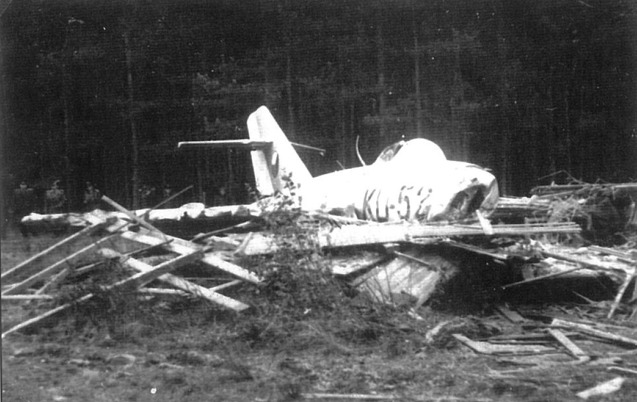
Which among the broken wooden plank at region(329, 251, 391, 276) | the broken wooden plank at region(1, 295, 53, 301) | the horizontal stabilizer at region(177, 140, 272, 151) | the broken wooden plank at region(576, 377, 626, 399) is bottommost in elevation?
the broken wooden plank at region(576, 377, 626, 399)

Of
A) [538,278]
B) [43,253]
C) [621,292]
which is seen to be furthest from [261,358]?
[621,292]

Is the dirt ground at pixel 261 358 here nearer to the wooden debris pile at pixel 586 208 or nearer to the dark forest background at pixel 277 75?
the dark forest background at pixel 277 75

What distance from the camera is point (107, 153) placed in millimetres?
6676

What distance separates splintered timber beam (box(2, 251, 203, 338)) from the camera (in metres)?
5.89

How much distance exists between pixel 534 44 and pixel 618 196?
2708mm

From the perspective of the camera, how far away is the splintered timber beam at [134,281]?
232 inches

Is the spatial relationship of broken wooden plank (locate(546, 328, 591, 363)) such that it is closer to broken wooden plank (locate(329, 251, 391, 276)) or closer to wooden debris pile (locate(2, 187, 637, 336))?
wooden debris pile (locate(2, 187, 637, 336))

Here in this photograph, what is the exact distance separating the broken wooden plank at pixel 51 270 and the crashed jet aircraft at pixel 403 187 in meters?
1.38

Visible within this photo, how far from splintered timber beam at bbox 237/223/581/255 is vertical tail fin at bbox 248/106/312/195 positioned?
16.5ft

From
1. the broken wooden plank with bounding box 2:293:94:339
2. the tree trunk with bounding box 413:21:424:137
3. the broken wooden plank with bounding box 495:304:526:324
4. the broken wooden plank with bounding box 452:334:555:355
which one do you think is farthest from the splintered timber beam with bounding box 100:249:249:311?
the tree trunk with bounding box 413:21:424:137

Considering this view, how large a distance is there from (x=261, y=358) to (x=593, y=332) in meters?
3.20

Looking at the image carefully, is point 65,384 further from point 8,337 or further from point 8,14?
point 8,14

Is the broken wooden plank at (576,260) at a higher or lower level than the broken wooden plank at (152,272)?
lower

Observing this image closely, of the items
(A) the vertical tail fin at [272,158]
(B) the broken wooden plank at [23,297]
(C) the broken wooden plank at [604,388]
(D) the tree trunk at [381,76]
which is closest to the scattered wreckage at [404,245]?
(B) the broken wooden plank at [23,297]
